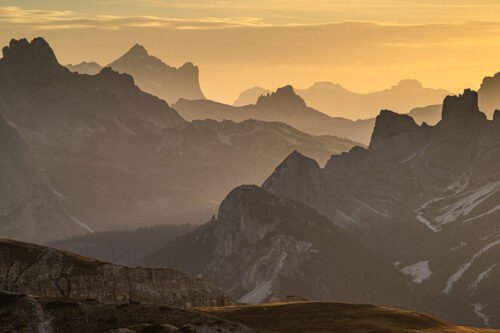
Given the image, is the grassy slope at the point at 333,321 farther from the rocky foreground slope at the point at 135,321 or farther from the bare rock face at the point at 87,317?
the bare rock face at the point at 87,317

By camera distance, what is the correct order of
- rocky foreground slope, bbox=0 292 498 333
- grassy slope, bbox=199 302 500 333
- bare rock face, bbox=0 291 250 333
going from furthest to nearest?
grassy slope, bbox=199 302 500 333 < bare rock face, bbox=0 291 250 333 < rocky foreground slope, bbox=0 292 498 333

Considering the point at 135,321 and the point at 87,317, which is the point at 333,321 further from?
the point at 87,317

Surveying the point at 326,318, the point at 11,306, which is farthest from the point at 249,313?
the point at 11,306

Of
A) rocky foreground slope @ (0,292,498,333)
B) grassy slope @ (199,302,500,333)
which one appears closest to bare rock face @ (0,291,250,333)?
rocky foreground slope @ (0,292,498,333)

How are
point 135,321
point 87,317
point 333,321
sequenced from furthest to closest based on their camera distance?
1. point 333,321
2. point 87,317
3. point 135,321

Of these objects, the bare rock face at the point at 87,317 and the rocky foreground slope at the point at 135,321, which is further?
the bare rock face at the point at 87,317

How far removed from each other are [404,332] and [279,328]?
18765 millimetres

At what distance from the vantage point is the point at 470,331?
198375 millimetres

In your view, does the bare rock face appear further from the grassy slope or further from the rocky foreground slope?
the grassy slope

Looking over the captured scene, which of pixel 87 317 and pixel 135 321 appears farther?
pixel 87 317

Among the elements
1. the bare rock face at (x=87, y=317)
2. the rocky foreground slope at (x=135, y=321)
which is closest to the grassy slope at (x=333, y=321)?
the rocky foreground slope at (x=135, y=321)

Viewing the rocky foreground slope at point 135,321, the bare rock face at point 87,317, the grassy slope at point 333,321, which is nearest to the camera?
the rocky foreground slope at point 135,321

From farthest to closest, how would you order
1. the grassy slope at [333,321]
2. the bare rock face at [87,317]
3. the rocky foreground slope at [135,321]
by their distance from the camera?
the grassy slope at [333,321], the bare rock face at [87,317], the rocky foreground slope at [135,321]

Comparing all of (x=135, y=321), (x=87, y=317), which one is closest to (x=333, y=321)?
(x=135, y=321)
